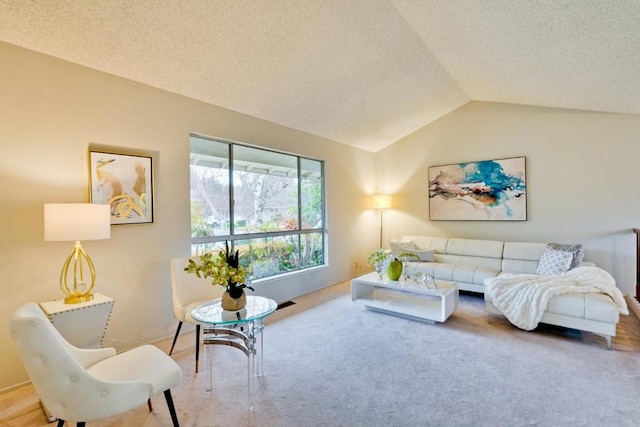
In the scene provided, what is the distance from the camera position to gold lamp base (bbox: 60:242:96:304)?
2270 millimetres

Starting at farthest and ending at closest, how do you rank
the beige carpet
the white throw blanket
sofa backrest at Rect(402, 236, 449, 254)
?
sofa backrest at Rect(402, 236, 449, 254) < the white throw blanket < the beige carpet

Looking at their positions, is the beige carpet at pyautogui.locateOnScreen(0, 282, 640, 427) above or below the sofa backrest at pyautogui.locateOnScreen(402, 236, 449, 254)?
below

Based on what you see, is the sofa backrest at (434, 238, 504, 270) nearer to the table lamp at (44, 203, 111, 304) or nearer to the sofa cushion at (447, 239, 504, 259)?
the sofa cushion at (447, 239, 504, 259)

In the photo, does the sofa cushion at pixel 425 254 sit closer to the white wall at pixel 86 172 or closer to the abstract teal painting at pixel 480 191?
the abstract teal painting at pixel 480 191

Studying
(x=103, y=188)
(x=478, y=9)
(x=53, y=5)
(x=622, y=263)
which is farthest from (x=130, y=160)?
(x=622, y=263)

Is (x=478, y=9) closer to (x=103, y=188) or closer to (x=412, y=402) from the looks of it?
(x=412, y=402)

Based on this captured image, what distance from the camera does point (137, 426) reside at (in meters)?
1.80

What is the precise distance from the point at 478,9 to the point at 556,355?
307 centimetres

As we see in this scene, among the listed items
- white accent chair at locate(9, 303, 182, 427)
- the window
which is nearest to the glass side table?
white accent chair at locate(9, 303, 182, 427)

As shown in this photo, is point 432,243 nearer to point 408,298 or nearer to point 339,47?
point 408,298

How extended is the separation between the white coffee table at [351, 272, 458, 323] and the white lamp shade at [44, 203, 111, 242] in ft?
9.34

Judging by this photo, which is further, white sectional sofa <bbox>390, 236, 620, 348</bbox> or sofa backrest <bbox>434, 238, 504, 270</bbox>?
sofa backrest <bbox>434, 238, 504, 270</bbox>

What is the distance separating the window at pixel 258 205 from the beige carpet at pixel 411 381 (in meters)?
1.15

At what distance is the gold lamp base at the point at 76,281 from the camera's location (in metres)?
2.27
